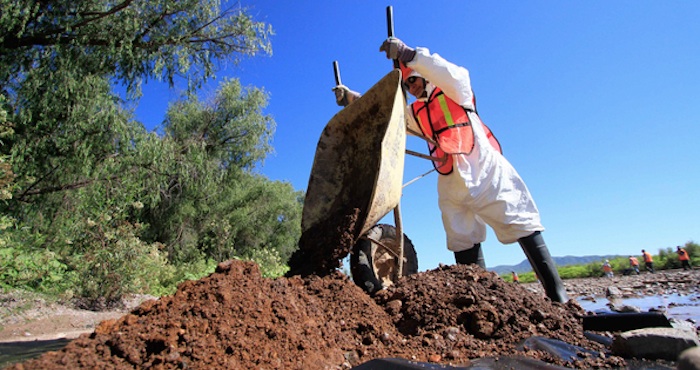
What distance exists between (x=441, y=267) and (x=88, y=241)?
22.5ft

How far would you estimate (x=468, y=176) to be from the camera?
10.3ft

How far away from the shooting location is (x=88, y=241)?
708 cm

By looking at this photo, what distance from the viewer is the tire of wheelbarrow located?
9.95ft

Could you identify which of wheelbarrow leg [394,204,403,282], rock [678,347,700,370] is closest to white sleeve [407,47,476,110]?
wheelbarrow leg [394,204,403,282]

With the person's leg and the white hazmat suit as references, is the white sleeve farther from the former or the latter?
the person's leg

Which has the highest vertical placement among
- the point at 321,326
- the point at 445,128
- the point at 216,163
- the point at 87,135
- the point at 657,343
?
the point at 216,163

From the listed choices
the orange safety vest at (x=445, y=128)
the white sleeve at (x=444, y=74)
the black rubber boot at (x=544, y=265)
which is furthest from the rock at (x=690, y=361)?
the white sleeve at (x=444, y=74)

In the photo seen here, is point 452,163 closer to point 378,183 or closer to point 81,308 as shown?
point 378,183

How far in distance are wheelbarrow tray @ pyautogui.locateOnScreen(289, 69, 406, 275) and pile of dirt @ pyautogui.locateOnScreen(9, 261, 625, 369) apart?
298mm

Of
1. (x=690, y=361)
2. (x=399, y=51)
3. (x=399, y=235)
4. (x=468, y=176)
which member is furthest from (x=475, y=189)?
(x=690, y=361)

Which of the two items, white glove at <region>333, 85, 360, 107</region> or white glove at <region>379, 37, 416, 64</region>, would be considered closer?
white glove at <region>379, 37, 416, 64</region>

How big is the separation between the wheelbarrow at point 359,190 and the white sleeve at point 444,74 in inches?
17.2

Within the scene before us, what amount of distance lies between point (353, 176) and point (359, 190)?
0.61ft

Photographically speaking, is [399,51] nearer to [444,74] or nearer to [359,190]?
[444,74]
